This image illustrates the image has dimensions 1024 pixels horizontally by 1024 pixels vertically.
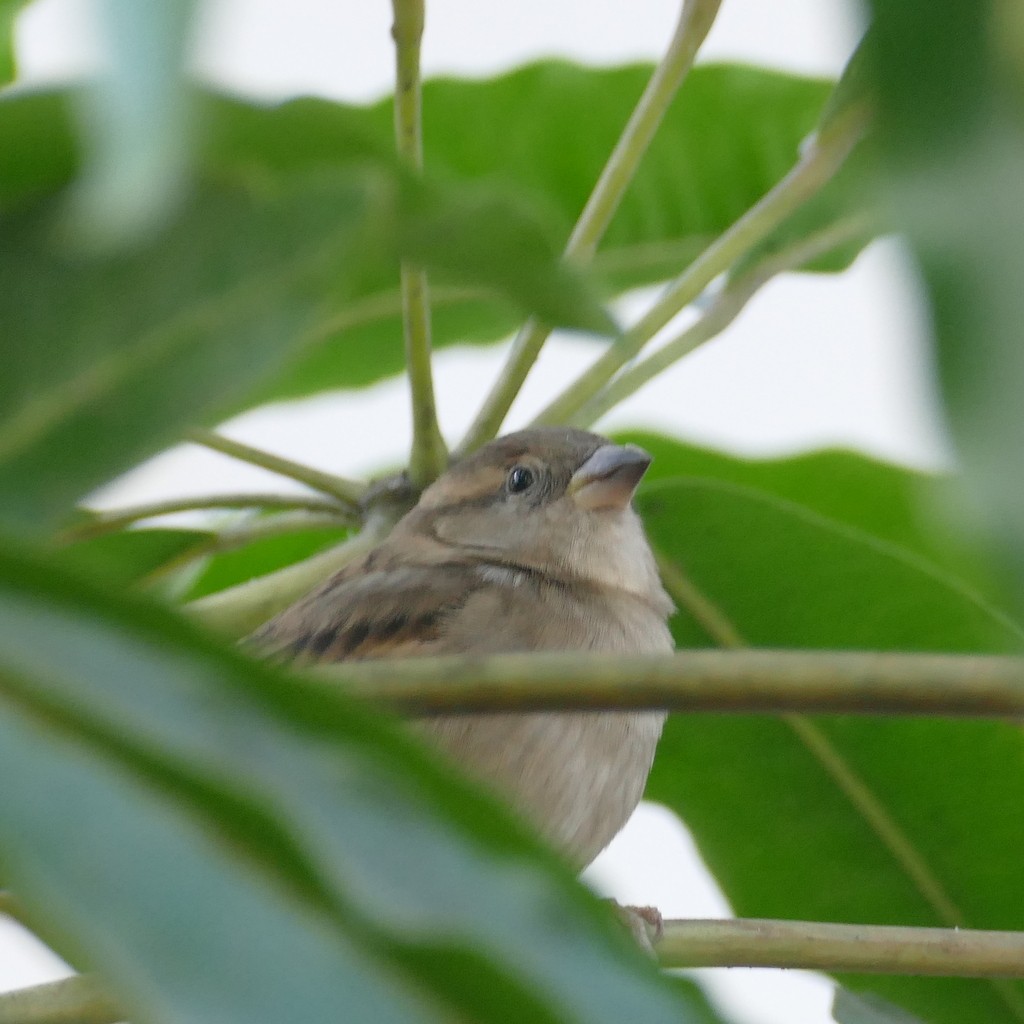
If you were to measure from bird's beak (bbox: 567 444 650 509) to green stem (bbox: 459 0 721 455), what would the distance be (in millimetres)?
754

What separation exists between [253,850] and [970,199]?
428 mm

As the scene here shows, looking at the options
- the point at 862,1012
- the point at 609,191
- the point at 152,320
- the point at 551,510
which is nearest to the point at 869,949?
the point at 862,1012

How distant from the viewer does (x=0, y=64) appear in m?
2.47

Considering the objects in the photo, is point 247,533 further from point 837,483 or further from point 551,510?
point 551,510

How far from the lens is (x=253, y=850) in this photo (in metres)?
0.77

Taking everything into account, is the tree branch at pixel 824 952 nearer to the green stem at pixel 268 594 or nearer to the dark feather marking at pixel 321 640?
the green stem at pixel 268 594

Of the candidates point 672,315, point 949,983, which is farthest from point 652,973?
point 949,983

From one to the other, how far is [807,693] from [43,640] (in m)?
0.37

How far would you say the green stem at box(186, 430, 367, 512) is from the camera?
218 centimetres

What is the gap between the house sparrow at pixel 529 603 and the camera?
244 centimetres

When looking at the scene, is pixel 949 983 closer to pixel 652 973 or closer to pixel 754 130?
pixel 754 130

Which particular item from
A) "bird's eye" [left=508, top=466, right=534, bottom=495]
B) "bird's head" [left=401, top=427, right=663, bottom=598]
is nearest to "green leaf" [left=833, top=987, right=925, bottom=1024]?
"bird's head" [left=401, top=427, right=663, bottom=598]

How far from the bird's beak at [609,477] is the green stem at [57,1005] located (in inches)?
64.4

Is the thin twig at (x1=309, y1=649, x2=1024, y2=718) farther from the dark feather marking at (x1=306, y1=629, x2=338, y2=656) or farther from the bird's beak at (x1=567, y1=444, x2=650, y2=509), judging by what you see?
the bird's beak at (x1=567, y1=444, x2=650, y2=509)
